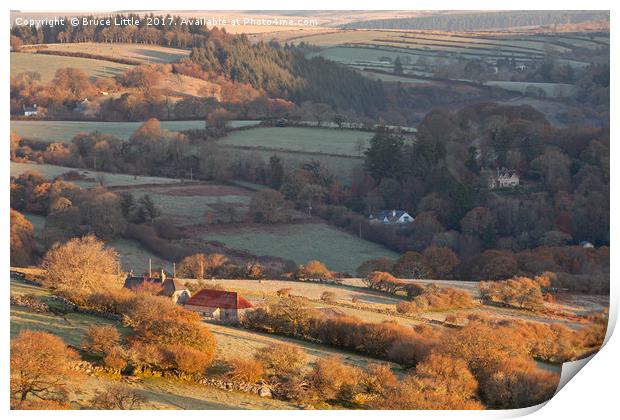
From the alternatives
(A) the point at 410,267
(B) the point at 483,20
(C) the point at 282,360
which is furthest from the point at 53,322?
(B) the point at 483,20

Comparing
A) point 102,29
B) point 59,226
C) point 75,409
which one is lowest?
point 75,409

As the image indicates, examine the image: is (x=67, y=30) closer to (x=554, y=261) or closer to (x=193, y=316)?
(x=193, y=316)

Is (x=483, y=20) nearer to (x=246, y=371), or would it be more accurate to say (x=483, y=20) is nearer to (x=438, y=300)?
(x=438, y=300)

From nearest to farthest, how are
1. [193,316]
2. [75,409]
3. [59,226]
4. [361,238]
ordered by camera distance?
[75,409] < [193,316] < [59,226] < [361,238]

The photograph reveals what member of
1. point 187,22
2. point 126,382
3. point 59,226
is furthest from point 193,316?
point 187,22

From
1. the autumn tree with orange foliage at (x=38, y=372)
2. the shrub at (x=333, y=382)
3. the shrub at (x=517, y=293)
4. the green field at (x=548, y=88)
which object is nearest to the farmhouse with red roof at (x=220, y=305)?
the shrub at (x=333, y=382)

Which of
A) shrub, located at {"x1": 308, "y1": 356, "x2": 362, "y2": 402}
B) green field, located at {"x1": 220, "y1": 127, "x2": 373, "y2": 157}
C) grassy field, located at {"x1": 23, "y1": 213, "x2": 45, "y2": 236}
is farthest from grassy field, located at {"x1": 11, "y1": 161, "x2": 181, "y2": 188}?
shrub, located at {"x1": 308, "y1": 356, "x2": 362, "y2": 402}
